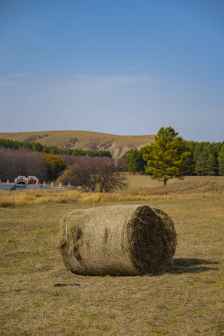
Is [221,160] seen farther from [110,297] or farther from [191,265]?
[110,297]

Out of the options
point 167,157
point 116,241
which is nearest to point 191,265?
point 116,241

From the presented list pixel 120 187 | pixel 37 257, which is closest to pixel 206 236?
pixel 37 257

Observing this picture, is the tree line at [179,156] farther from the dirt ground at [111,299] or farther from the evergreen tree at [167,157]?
the dirt ground at [111,299]

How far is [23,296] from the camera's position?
752cm

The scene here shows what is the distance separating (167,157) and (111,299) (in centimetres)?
5674

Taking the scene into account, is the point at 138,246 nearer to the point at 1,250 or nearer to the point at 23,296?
the point at 23,296

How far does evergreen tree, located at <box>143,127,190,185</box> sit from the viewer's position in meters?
63.4

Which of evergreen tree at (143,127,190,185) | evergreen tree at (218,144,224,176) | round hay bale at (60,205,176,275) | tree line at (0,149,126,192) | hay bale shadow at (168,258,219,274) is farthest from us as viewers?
evergreen tree at (218,144,224,176)

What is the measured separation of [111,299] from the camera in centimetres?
725

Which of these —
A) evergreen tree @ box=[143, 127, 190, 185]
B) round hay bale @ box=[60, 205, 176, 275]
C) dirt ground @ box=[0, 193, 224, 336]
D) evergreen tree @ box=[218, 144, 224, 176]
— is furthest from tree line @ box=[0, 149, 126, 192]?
round hay bale @ box=[60, 205, 176, 275]

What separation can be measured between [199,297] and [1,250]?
255 inches

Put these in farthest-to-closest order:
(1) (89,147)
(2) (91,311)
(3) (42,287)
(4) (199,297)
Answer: (1) (89,147) < (3) (42,287) < (4) (199,297) < (2) (91,311)

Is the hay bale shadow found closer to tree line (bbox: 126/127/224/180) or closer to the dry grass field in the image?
the dry grass field

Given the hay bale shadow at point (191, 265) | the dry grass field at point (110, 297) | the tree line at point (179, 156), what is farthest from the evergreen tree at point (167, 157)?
the hay bale shadow at point (191, 265)
